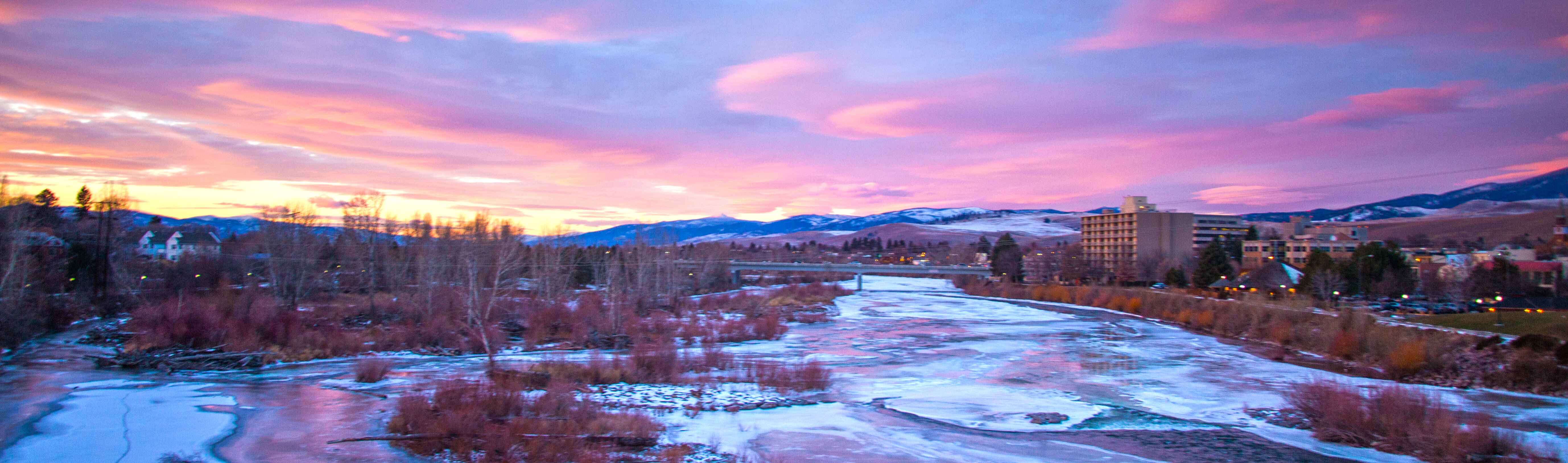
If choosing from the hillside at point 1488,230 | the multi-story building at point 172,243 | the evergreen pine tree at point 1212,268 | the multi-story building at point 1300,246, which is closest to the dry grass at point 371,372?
the multi-story building at point 172,243

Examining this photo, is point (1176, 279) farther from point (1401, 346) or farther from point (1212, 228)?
point (1212, 228)

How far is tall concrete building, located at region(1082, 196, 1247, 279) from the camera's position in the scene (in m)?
110

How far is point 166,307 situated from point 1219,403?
129ft

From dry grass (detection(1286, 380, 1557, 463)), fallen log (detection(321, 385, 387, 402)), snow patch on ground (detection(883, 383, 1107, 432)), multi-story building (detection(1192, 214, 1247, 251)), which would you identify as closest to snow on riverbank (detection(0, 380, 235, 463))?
fallen log (detection(321, 385, 387, 402))

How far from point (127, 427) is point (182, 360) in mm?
11012

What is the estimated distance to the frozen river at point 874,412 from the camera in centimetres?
1364

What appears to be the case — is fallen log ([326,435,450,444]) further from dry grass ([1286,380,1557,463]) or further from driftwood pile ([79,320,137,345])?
driftwood pile ([79,320,137,345])

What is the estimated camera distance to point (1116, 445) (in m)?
14.7

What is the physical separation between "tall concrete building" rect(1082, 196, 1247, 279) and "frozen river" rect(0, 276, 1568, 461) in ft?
248

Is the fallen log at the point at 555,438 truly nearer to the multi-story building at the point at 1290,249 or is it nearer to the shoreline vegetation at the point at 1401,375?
the shoreline vegetation at the point at 1401,375

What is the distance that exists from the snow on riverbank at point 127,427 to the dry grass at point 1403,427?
20.1 m

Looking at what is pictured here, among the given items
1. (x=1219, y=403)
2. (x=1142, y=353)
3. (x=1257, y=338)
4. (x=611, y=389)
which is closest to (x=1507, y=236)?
(x=1257, y=338)

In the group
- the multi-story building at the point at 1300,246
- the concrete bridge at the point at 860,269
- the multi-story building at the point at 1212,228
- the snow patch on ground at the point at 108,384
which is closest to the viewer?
the snow patch on ground at the point at 108,384

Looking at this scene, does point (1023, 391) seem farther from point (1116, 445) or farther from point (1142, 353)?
point (1142, 353)
